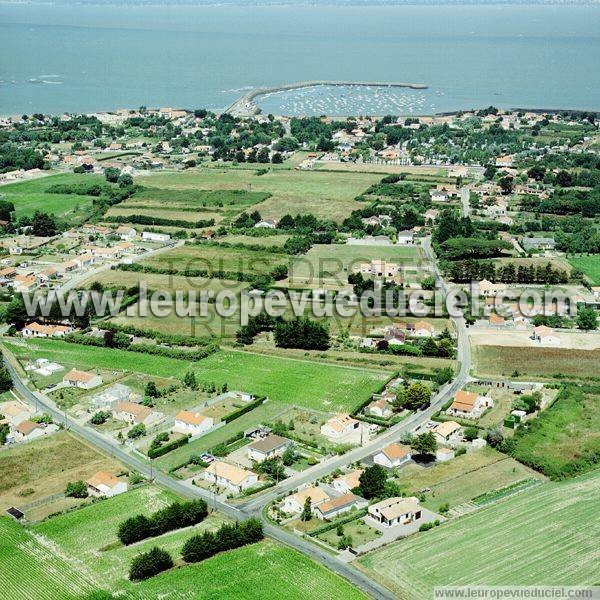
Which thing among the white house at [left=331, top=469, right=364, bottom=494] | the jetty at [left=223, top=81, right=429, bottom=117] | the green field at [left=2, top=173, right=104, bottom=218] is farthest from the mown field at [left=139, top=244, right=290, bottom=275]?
the jetty at [left=223, top=81, right=429, bottom=117]

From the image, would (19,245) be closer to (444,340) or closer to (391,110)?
(444,340)

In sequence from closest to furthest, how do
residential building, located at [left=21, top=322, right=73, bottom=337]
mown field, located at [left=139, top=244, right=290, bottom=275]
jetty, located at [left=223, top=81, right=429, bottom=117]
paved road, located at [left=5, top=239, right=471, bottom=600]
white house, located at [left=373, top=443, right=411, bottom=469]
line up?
paved road, located at [left=5, top=239, right=471, bottom=600] → white house, located at [left=373, top=443, right=411, bottom=469] → residential building, located at [left=21, top=322, right=73, bottom=337] → mown field, located at [left=139, top=244, right=290, bottom=275] → jetty, located at [left=223, top=81, right=429, bottom=117]

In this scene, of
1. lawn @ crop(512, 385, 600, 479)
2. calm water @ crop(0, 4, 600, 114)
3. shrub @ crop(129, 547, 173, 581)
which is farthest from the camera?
calm water @ crop(0, 4, 600, 114)

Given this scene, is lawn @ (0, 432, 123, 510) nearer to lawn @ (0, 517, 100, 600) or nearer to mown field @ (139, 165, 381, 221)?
lawn @ (0, 517, 100, 600)

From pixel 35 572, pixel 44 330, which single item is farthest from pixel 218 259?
pixel 35 572

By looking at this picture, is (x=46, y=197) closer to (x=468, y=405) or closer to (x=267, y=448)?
(x=267, y=448)

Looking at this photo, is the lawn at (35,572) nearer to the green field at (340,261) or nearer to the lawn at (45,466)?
the lawn at (45,466)

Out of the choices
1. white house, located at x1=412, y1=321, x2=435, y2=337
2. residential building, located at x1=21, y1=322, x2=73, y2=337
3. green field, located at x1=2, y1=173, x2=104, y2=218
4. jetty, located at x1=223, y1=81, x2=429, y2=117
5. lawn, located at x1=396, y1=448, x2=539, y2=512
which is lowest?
lawn, located at x1=396, y1=448, x2=539, y2=512

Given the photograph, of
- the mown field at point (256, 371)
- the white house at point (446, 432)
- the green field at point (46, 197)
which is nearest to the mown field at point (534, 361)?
the mown field at point (256, 371)
